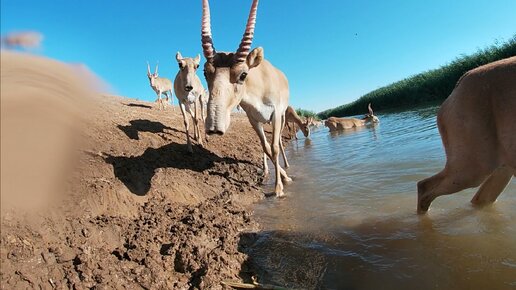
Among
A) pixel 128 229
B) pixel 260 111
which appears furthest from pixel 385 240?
pixel 260 111

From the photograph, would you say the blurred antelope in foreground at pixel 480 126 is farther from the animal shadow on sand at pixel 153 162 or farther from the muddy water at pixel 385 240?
the animal shadow on sand at pixel 153 162

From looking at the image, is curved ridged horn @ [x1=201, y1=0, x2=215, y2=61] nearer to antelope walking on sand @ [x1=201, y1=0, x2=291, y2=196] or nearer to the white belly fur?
antelope walking on sand @ [x1=201, y1=0, x2=291, y2=196]

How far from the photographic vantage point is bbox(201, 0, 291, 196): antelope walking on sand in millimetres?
5184

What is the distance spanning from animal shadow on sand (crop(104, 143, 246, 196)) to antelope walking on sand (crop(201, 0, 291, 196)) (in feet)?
4.12

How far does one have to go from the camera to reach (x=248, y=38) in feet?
18.9

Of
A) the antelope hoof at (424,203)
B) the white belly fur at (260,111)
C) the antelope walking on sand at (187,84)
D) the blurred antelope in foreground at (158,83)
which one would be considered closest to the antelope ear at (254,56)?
the white belly fur at (260,111)

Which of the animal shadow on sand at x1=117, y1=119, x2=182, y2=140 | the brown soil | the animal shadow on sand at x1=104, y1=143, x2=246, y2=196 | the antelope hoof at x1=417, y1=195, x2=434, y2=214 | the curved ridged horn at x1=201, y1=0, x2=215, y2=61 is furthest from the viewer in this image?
the animal shadow on sand at x1=117, y1=119, x2=182, y2=140

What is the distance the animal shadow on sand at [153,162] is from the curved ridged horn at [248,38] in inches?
88.8

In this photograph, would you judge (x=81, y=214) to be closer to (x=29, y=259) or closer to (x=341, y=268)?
(x=29, y=259)

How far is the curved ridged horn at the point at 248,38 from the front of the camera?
225 inches

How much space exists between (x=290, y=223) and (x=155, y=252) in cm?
195

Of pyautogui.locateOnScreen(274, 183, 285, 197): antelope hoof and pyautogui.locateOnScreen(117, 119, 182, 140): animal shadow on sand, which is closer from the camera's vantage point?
pyautogui.locateOnScreen(274, 183, 285, 197): antelope hoof

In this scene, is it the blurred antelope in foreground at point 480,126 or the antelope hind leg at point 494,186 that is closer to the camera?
the blurred antelope in foreground at point 480,126

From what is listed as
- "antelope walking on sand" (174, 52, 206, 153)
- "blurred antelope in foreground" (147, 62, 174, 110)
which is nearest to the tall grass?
"blurred antelope in foreground" (147, 62, 174, 110)
